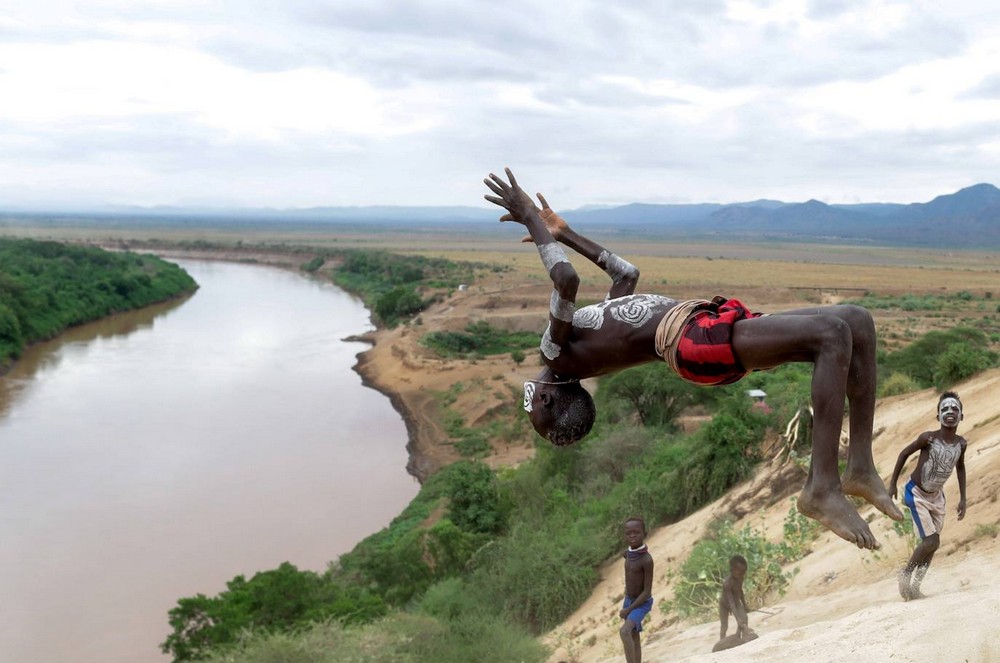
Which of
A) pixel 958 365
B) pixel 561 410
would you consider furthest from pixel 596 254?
pixel 958 365

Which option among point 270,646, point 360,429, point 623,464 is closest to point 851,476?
point 270,646

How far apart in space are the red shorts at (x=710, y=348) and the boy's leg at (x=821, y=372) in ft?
0.14

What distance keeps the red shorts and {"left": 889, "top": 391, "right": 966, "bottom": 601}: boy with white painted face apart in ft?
9.68

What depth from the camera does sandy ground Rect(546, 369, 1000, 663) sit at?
12.9 feet

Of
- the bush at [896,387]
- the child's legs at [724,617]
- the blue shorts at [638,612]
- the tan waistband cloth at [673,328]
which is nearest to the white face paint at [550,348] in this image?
the tan waistband cloth at [673,328]

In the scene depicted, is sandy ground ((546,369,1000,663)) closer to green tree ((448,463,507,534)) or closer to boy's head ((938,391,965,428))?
boy's head ((938,391,965,428))

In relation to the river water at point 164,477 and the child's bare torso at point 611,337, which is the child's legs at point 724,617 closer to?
the child's bare torso at point 611,337

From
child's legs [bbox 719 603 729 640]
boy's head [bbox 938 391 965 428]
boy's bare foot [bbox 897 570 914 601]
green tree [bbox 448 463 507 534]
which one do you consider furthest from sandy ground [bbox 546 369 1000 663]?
green tree [bbox 448 463 507 534]

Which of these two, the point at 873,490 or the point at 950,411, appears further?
the point at 950,411

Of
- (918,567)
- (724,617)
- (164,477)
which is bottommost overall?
(164,477)

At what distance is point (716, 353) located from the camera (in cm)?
288

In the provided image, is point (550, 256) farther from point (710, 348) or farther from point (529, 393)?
point (710, 348)

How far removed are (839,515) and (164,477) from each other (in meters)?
21.5

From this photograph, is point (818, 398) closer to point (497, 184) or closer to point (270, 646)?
point (497, 184)
